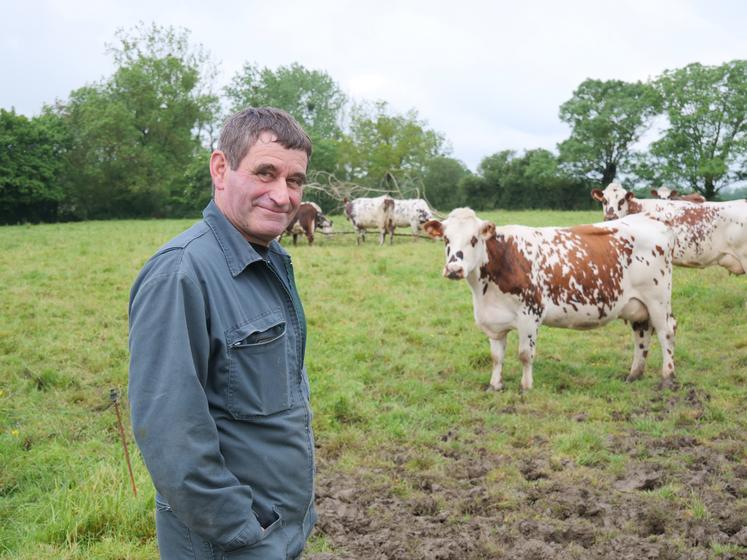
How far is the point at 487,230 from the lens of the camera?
23.5 feet

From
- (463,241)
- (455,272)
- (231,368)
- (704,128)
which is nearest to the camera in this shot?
(231,368)

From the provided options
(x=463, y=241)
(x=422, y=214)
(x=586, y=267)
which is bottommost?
(x=586, y=267)

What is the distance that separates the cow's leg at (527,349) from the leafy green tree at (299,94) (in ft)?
170

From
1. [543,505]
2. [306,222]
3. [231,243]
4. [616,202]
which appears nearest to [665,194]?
[616,202]

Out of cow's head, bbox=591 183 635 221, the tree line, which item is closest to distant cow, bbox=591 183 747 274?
cow's head, bbox=591 183 635 221

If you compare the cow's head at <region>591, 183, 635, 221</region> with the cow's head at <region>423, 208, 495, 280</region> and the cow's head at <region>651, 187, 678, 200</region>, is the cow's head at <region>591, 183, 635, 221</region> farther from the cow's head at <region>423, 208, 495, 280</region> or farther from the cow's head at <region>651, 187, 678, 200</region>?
the cow's head at <region>423, 208, 495, 280</region>

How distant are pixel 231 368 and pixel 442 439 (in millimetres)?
4406

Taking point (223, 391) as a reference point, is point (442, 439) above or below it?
below

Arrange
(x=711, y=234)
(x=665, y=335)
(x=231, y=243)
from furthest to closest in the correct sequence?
(x=711, y=234), (x=665, y=335), (x=231, y=243)

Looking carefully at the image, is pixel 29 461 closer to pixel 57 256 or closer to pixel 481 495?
pixel 481 495

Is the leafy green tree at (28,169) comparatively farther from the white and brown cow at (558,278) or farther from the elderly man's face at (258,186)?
the elderly man's face at (258,186)

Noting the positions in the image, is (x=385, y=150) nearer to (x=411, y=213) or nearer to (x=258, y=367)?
(x=411, y=213)

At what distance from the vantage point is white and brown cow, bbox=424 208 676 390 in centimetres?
718

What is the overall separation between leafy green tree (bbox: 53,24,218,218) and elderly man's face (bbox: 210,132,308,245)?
1727 inches
